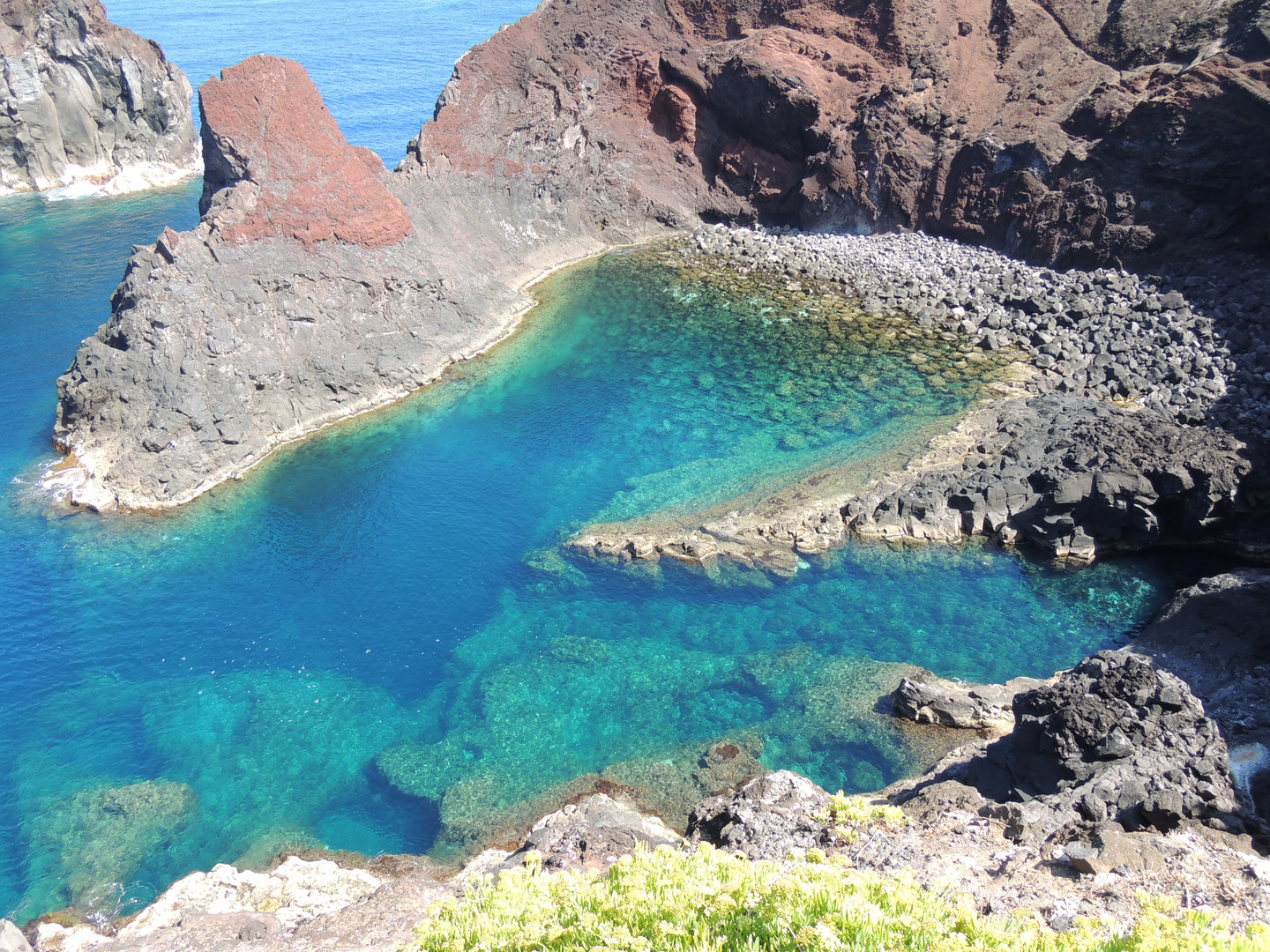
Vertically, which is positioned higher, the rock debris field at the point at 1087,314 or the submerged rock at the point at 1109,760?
the rock debris field at the point at 1087,314

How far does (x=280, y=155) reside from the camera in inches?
1838

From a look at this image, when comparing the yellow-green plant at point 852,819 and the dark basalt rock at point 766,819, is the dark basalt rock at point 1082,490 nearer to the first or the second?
the dark basalt rock at point 766,819

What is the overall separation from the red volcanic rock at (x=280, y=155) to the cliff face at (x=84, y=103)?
141 feet

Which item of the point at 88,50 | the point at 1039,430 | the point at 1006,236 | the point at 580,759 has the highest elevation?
the point at 88,50

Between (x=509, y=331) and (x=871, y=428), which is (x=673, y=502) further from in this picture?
(x=509, y=331)

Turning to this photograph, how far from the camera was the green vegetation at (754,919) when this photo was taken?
34.3 ft

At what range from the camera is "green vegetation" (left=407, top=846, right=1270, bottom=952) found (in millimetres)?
10453

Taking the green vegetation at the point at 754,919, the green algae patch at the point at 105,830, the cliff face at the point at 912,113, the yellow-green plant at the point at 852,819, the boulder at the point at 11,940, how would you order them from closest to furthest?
the green vegetation at the point at 754,919 < the yellow-green plant at the point at 852,819 < the boulder at the point at 11,940 < the green algae patch at the point at 105,830 < the cliff face at the point at 912,113

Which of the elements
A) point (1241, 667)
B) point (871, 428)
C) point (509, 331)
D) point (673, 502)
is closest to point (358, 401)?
point (509, 331)

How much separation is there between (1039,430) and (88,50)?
3352 inches

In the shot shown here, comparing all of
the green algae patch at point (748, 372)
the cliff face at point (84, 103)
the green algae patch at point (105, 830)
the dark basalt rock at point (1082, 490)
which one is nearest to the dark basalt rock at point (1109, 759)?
the dark basalt rock at point (1082, 490)

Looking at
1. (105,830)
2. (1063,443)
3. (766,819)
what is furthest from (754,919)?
(1063,443)

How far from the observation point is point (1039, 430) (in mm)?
39219

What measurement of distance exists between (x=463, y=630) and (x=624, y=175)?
4499cm
